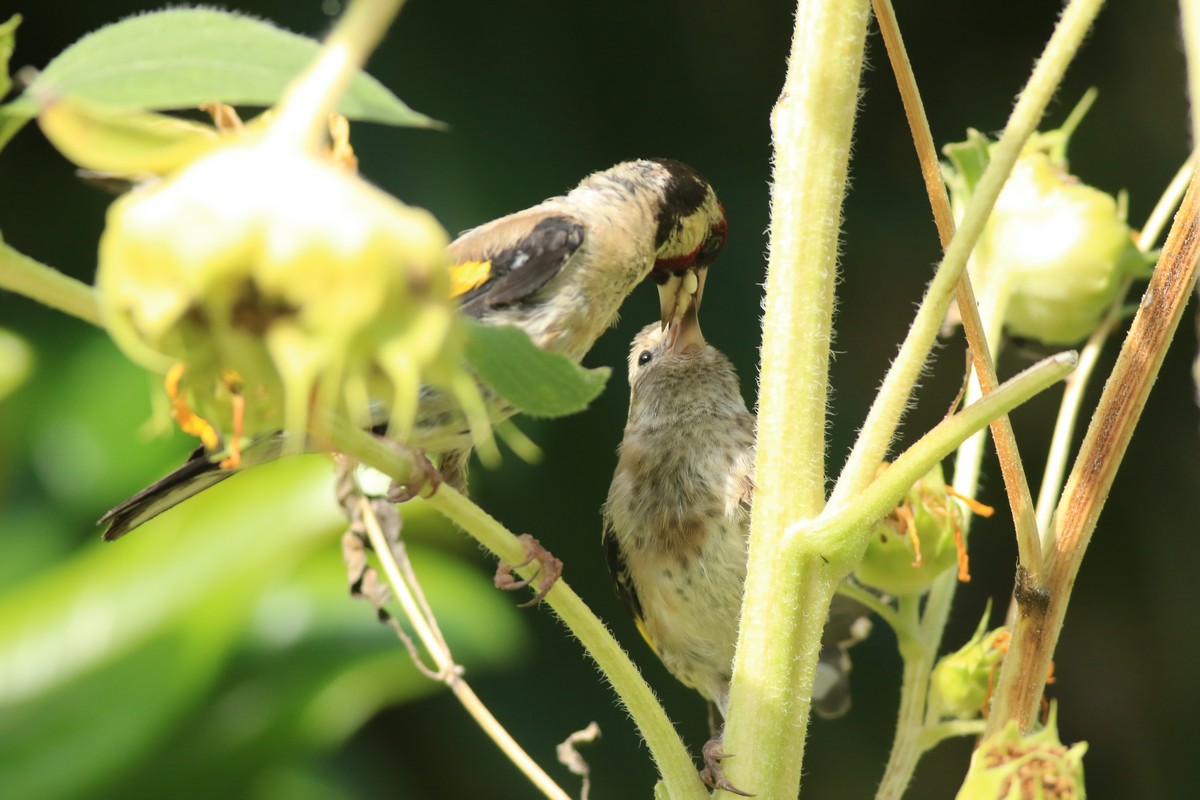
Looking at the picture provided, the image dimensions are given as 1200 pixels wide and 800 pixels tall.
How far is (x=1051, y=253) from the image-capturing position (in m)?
0.98

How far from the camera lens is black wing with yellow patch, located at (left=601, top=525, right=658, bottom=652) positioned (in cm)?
148

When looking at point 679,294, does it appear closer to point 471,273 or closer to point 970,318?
point 471,273

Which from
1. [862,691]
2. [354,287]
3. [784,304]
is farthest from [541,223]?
[862,691]

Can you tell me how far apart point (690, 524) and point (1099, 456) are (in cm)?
79

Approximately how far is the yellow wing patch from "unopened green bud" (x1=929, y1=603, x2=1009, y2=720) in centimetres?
70

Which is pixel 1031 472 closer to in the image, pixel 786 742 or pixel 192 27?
pixel 786 742

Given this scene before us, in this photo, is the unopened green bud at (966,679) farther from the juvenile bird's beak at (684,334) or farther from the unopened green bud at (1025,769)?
the juvenile bird's beak at (684,334)

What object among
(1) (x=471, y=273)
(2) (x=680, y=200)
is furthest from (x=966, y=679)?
(2) (x=680, y=200)

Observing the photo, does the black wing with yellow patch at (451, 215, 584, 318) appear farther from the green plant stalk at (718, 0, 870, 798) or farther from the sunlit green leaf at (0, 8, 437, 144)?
the sunlit green leaf at (0, 8, 437, 144)

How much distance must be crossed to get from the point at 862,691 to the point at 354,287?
8.52 ft

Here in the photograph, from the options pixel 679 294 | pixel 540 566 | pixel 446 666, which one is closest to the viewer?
pixel 446 666

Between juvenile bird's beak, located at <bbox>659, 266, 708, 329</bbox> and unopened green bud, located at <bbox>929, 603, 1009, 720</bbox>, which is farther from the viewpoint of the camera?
juvenile bird's beak, located at <bbox>659, 266, 708, 329</bbox>

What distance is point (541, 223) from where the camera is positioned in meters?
1.52

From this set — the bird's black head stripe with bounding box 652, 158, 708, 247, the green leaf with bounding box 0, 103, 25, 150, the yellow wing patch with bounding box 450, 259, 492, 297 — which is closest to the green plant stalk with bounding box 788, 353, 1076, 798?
the green leaf with bounding box 0, 103, 25, 150
